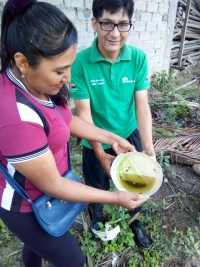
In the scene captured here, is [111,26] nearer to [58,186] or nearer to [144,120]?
[144,120]

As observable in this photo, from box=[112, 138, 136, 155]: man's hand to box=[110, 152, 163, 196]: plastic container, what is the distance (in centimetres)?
12

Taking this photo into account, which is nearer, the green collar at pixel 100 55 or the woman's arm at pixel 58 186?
the woman's arm at pixel 58 186

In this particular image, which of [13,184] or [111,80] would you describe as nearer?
[13,184]

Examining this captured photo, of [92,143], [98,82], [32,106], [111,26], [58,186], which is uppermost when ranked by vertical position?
[111,26]

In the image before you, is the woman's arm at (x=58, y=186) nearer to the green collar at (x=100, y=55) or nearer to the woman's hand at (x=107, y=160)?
the woman's hand at (x=107, y=160)

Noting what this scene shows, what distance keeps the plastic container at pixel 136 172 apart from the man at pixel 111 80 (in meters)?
0.17

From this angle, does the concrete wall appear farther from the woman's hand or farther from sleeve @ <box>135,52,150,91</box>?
the woman's hand

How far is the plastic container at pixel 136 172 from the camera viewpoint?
1532 mm

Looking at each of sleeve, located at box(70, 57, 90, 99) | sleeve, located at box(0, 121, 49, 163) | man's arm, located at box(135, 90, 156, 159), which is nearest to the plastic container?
man's arm, located at box(135, 90, 156, 159)

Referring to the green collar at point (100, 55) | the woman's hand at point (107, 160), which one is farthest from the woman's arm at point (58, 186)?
the green collar at point (100, 55)

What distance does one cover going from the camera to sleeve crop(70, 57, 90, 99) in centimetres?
176

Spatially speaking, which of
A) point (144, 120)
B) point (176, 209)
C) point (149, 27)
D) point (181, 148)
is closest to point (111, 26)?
point (144, 120)

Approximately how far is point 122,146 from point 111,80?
1.62 feet

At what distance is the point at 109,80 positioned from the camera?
1.79m
